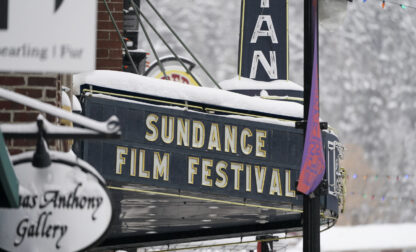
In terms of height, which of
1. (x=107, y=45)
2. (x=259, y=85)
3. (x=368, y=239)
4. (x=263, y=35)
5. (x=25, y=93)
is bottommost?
(x=368, y=239)

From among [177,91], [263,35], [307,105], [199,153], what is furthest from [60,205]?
[263,35]

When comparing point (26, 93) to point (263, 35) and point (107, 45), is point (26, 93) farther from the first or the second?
point (263, 35)

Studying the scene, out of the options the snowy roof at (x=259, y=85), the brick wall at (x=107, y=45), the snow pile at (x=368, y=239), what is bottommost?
the snow pile at (x=368, y=239)

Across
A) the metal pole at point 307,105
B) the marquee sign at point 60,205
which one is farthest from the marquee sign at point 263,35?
the marquee sign at point 60,205

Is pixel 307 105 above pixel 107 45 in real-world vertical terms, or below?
below

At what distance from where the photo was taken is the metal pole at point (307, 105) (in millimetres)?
11070

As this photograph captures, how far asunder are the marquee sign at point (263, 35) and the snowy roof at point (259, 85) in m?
0.61

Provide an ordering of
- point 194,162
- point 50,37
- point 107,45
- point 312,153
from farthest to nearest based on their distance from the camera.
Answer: point 107,45
point 194,162
point 312,153
point 50,37

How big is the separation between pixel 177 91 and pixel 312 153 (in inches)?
88.6

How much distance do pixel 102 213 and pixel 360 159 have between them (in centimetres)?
8425

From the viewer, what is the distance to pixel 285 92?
650 inches

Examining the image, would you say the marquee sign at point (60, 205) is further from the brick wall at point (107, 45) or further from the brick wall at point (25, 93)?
the brick wall at point (107, 45)

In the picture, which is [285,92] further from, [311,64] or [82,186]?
[82,186]

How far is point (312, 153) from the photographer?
37.2 ft
